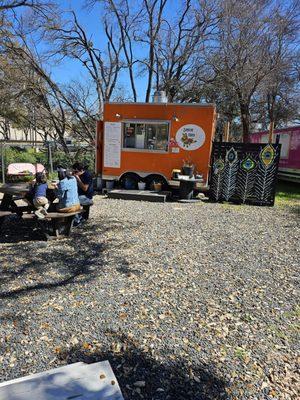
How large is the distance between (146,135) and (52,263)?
703 cm

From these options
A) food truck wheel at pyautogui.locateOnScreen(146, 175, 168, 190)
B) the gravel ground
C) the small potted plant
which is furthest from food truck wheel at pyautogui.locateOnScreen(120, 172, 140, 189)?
the gravel ground

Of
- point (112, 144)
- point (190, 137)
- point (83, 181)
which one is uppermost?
point (190, 137)

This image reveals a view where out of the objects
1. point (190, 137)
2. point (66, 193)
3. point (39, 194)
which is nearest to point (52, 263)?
point (66, 193)

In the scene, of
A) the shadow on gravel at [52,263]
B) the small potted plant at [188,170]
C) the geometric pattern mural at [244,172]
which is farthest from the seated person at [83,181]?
the geometric pattern mural at [244,172]


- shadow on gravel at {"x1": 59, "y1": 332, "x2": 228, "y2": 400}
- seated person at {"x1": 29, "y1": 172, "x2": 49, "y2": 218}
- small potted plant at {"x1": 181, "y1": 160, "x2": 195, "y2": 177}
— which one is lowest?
shadow on gravel at {"x1": 59, "y1": 332, "x2": 228, "y2": 400}

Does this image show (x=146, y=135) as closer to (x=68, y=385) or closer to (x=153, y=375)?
(x=153, y=375)

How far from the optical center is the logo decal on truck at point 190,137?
10.3 m

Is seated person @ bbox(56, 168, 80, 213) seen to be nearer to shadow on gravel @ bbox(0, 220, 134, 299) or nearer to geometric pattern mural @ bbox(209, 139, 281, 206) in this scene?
shadow on gravel @ bbox(0, 220, 134, 299)

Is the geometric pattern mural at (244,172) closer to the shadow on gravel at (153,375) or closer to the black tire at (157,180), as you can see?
the black tire at (157,180)

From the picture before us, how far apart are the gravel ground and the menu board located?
5248mm

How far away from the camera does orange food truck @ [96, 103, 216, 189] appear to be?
10.3 metres

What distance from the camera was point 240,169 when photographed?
33.5ft

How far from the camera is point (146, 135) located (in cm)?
1082

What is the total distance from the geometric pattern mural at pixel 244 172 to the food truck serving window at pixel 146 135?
5.50 feet
